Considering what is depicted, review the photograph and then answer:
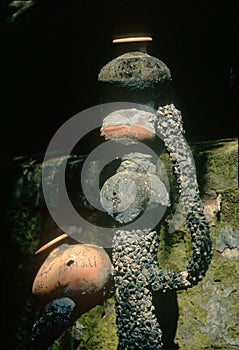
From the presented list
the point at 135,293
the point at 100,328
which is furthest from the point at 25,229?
the point at 135,293

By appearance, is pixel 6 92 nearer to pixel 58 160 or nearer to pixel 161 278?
pixel 58 160

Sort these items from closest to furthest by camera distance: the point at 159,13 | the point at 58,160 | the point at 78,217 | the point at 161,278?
the point at 161,278
the point at 159,13
the point at 78,217
the point at 58,160

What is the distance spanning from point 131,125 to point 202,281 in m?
0.52

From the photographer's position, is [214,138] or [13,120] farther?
[13,120]

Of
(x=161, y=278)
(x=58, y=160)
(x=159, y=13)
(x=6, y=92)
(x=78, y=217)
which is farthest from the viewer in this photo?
(x=6, y=92)

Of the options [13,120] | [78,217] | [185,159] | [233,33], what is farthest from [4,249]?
[233,33]

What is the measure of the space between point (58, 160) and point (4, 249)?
0.41 m

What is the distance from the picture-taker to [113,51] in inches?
55.6

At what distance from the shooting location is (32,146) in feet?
6.02

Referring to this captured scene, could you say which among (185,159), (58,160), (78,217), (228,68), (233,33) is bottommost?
(78,217)

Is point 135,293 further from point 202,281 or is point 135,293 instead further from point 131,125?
point 131,125

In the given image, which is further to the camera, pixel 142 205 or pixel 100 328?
pixel 100 328

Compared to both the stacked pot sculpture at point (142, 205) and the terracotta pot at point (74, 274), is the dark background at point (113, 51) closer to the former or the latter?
the stacked pot sculpture at point (142, 205)

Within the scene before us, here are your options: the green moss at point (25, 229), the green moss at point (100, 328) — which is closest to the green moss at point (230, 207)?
the green moss at point (100, 328)
